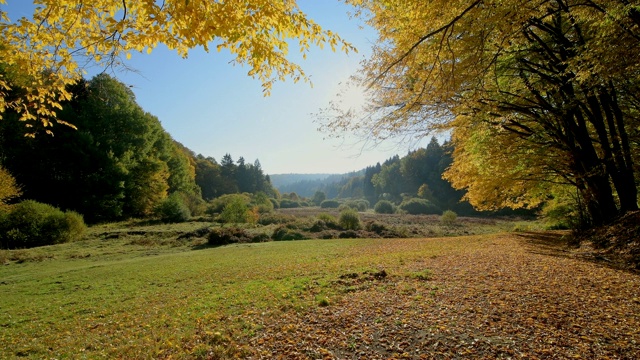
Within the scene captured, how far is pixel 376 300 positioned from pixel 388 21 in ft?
18.3

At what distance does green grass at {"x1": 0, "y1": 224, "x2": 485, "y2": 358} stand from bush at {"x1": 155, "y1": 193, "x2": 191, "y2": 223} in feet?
64.1

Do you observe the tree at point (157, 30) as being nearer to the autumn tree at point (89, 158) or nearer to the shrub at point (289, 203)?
the autumn tree at point (89, 158)

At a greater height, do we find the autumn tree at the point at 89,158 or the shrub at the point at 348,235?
the autumn tree at the point at 89,158

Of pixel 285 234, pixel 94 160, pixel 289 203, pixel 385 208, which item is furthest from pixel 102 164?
pixel 289 203

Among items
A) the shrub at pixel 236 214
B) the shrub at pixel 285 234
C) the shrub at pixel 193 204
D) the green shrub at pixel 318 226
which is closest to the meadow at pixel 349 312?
the shrub at pixel 285 234

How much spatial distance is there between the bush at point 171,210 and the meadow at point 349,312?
77.6ft

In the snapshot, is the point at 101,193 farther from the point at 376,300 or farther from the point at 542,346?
the point at 542,346

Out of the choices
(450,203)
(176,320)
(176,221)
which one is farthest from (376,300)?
(450,203)

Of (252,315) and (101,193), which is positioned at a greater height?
(101,193)

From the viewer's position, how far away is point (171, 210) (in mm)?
32344

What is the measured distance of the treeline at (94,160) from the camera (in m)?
27.4

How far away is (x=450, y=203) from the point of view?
68875 mm

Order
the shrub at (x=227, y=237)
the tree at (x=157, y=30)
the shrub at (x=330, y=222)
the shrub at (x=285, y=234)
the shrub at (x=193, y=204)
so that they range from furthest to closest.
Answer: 1. the shrub at (x=193, y=204)
2. the shrub at (x=330, y=222)
3. the shrub at (x=285, y=234)
4. the shrub at (x=227, y=237)
5. the tree at (x=157, y=30)

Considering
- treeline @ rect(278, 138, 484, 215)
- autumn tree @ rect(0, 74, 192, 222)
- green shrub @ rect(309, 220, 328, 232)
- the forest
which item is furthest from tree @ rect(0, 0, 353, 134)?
treeline @ rect(278, 138, 484, 215)
